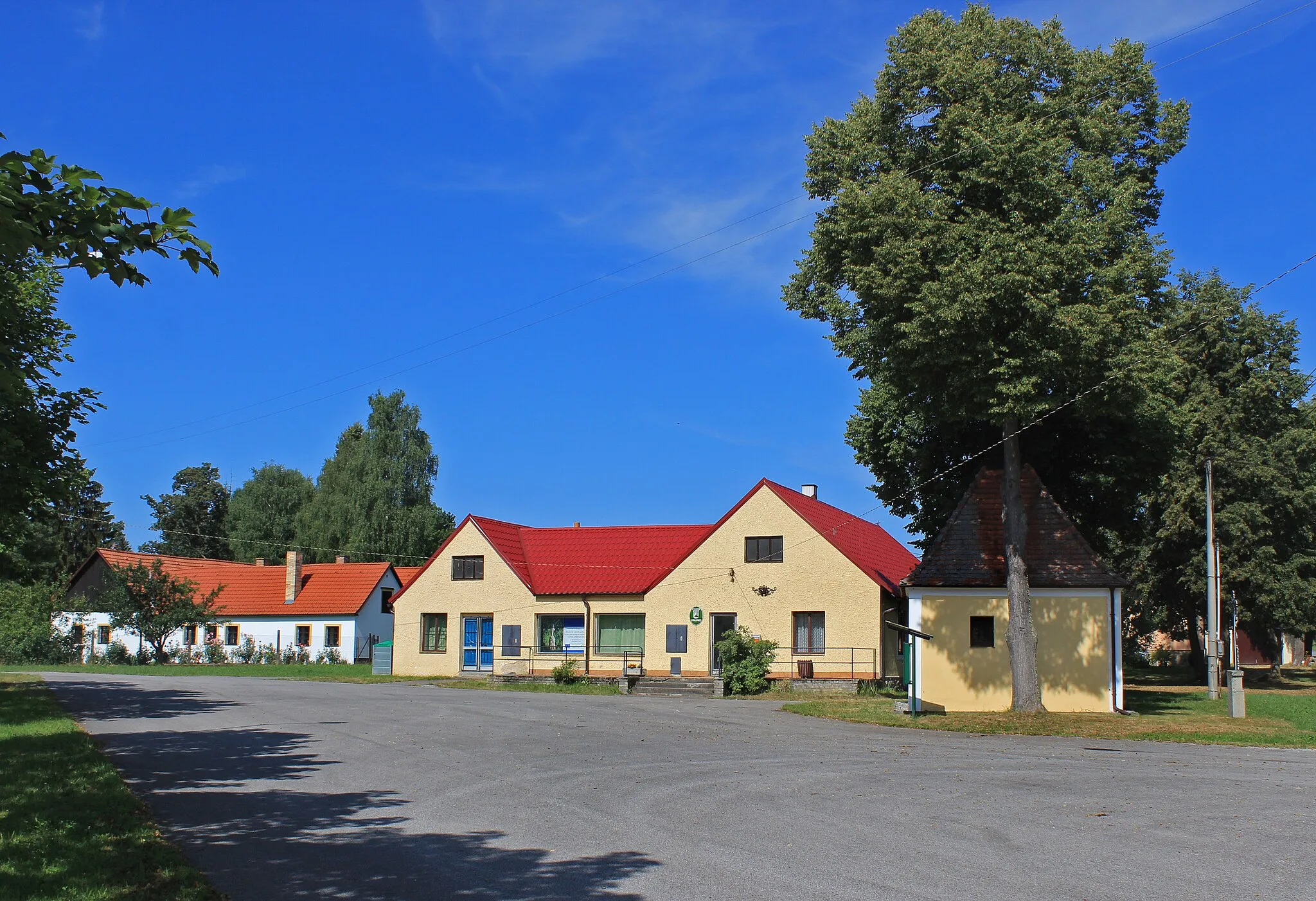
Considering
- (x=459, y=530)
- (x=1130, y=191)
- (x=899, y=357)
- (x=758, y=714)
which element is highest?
(x=1130, y=191)

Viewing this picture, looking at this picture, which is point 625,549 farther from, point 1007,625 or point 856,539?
point 1007,625

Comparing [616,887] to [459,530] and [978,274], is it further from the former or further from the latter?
[459,530]

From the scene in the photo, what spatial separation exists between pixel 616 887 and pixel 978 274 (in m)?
16.8

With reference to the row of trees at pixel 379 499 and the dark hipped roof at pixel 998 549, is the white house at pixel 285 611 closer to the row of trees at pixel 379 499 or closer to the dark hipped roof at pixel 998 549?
the row of trees at pixel 379 499

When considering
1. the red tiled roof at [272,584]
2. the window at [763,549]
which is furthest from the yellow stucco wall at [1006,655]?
the red tiled roof at [272,584]

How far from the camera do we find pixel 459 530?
142 feet

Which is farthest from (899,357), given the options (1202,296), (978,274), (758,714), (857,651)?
(1202,296)

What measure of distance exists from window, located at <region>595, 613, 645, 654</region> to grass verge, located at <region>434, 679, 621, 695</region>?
10.1 ft

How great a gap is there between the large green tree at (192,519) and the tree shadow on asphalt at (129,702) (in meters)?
64.5

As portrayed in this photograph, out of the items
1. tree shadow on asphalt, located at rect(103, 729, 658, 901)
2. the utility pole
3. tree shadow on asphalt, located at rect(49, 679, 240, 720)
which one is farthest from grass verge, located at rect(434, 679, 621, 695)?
tree shadow on asphalt, located at rect(103, 729, 658, 901)

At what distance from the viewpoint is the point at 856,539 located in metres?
40.8

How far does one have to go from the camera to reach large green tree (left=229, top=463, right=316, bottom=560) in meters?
80.2

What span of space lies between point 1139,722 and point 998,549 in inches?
234

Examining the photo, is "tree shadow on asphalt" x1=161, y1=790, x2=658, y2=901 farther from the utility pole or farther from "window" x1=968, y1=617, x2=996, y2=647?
the utility pole
